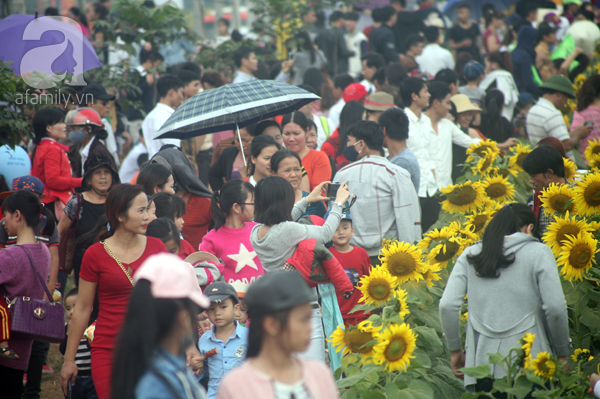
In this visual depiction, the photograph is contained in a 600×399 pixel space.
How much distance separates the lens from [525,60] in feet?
44.5

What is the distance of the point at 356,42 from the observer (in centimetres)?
1508

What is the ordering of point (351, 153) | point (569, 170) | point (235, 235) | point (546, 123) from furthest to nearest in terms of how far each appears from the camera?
point (546, 123), point (351, 153), point (569, 170), point (235, 235)

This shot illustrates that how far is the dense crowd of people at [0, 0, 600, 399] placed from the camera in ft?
7.73

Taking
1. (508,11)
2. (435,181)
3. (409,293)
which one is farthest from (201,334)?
(508,11)

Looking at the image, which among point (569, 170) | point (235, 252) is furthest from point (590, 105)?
point (235, 252)

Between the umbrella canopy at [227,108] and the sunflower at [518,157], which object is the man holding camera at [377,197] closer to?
the umbrella canopy at [227,108]

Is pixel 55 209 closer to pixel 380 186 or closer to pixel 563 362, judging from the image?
pixel 380 186

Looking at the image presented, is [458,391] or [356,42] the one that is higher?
[458,391]

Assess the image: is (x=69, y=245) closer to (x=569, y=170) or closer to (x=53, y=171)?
(x=53, y=171)

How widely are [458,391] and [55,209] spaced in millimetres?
4845

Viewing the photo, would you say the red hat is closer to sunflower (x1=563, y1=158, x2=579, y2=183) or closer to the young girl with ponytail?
sunflower (x1=563, y1=158, x2=579, y2=183)

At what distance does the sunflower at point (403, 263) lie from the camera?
4520mm

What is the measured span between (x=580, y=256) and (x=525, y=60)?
10.2m

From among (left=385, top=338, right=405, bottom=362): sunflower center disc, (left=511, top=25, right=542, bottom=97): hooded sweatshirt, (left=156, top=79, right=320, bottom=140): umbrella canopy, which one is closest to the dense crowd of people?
(left=156, top=79, right=320, bottom=140): umbrella canopy
